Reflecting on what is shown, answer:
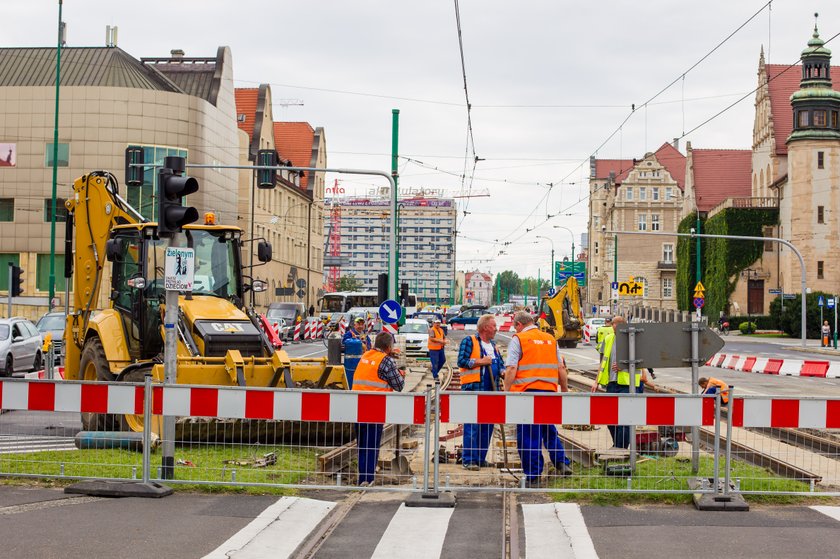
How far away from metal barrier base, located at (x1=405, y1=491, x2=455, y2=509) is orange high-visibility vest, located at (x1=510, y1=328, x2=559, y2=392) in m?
1.86

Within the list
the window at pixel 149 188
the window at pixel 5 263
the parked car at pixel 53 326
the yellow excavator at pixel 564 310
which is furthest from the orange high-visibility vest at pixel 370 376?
the window at pixel 5 263

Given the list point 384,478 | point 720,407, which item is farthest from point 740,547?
point 384,478

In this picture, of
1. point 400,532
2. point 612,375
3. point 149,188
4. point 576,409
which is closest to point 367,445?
point 576,409

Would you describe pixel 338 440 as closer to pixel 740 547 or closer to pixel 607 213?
pixel 740 547

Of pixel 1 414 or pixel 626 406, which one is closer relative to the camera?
pixel 626 406

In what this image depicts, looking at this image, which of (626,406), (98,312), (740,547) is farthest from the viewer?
(98,312)

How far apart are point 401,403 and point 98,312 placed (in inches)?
306

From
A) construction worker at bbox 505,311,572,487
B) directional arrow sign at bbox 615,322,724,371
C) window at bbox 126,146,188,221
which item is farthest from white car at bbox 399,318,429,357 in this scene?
directional arrow sign at bbox 615,322,724,371

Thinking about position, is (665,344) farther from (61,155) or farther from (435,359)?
(61,155)

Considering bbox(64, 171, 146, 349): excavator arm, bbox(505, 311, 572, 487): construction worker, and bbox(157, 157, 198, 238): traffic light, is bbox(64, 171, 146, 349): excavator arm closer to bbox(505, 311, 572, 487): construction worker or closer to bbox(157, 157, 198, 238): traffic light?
bbox(157, 157, 198, 238): traffic light

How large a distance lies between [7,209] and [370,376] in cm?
5558

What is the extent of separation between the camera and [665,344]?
11281 mm

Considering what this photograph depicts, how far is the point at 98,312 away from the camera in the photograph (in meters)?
16.2

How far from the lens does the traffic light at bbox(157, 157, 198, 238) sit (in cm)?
1099
